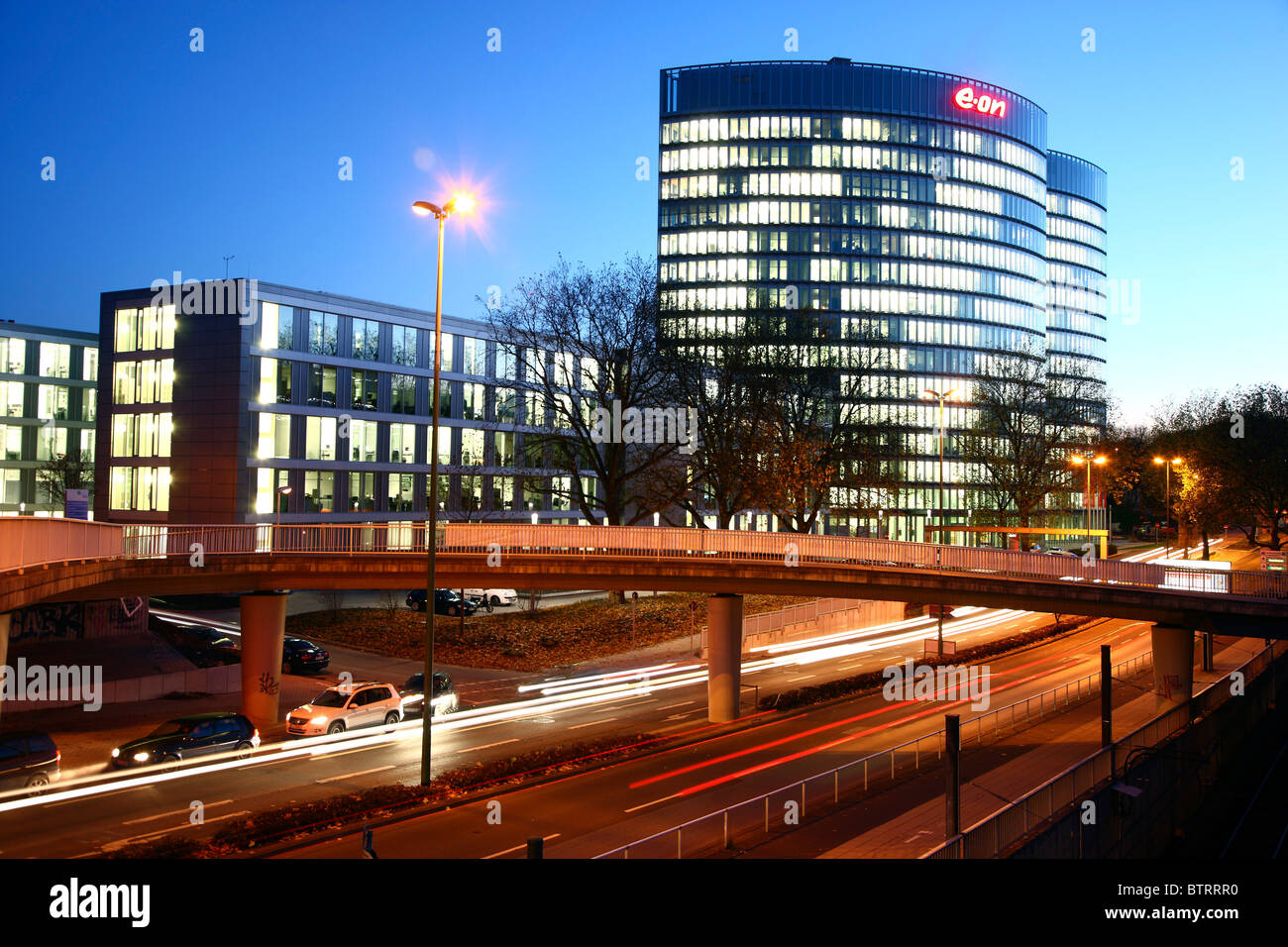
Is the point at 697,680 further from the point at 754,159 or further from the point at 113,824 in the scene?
the point at 754,159

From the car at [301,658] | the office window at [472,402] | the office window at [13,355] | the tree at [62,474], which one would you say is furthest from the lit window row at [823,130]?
the car at [301,658]

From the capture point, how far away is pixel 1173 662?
27922 millimetres

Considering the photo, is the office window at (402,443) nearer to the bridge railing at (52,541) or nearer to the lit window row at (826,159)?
the bridge railing at (52,541)

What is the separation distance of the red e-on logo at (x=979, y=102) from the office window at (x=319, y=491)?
8659cm

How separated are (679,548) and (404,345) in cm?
3628

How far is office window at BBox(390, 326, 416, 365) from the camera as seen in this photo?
60344 millimetres

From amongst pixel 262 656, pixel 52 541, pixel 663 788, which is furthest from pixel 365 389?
pixel 663 788

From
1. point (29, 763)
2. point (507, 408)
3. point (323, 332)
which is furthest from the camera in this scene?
point (507, 408)

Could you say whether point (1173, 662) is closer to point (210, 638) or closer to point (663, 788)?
point (663, 788)

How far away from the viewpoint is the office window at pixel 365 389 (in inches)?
2271

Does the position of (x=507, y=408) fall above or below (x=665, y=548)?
above

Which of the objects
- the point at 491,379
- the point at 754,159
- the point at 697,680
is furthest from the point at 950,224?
the point at 697,680

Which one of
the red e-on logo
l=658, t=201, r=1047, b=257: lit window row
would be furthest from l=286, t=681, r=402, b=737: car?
the red e-on logo
